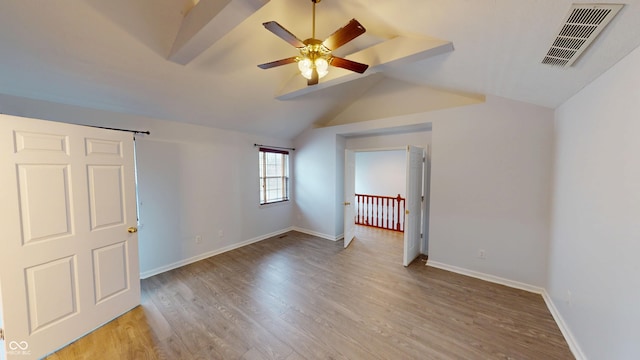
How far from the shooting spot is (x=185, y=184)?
338 centimetres

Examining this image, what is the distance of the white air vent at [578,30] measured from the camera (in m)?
1.05

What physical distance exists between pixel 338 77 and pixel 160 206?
318 cm

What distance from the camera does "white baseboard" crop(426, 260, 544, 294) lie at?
265 cm

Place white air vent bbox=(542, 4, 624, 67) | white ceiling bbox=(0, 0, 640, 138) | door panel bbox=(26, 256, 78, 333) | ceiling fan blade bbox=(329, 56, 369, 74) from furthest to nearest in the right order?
ceiling fan blade bbox=(329, 56, 369, 74) < door panel bbox=(26, 256, 78, 333) < white ceiling bbox=(0, 0, 640, 138) < white air vent bbox=(542, 4, 624, 67)

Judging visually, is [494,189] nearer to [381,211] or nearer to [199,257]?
[381,211]

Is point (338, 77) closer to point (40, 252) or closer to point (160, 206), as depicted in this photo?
point (160, 206)

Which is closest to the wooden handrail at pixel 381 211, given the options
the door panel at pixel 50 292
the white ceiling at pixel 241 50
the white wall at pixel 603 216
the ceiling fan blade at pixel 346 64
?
the white ceiling at pixel 241 50

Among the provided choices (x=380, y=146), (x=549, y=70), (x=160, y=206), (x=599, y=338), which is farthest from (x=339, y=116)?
(x=599, y=338)

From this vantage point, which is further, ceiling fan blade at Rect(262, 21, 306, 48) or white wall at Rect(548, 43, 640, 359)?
ceiling fan blade at Rect(262, 21, 306, 48)

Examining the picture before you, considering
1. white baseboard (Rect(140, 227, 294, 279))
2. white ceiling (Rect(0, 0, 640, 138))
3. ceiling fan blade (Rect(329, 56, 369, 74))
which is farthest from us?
white baseboard (Rect(140, 227, 294, 279))

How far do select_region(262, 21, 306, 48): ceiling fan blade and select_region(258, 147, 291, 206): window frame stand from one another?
299 cm

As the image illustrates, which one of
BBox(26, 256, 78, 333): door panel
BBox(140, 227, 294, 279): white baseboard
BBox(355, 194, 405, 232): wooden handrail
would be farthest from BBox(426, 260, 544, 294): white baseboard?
BBox(26, 256, 78, 333): door panel

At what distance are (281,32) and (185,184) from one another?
2.87m

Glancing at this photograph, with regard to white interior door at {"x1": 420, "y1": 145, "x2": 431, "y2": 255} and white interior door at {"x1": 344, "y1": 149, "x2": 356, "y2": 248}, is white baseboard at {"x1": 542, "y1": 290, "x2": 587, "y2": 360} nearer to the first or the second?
white interior door at {"x1": 420, "y1": 145, "x2": 431, "y2": 255}
